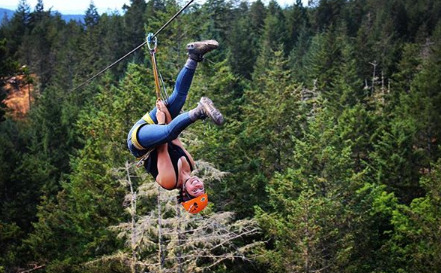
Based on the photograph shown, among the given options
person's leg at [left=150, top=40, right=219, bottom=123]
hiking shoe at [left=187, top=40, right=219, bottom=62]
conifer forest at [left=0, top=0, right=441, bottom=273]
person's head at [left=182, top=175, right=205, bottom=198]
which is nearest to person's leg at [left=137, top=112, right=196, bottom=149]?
person's leg at [left=150, top=40, right=219, bottom=123]

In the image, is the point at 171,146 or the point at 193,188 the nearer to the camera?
the point at 193,188

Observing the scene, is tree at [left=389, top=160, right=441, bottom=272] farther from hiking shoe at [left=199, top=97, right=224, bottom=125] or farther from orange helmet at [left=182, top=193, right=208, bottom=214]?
hiking shoe at [left=199, top=97, right=224, bottom=125]

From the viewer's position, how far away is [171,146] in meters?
6.52

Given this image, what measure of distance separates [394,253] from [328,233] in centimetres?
492

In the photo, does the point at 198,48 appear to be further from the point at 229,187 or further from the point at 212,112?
the point at 229,187

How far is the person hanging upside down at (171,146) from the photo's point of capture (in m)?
5.97

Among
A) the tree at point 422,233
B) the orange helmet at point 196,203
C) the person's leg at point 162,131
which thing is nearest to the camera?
the person's leg at point 162,131

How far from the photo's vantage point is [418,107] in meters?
32.2

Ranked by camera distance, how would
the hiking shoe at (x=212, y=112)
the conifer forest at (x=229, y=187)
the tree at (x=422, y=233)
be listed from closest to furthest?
the hiking shoe at (x=212, y=112), the conifer forest at (x=229, y=187), the tree at (x=422, y=233)

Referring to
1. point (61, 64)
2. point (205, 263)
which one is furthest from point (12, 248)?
point (61, 64)

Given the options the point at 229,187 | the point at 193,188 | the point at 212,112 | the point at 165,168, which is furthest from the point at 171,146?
the point at 229,187

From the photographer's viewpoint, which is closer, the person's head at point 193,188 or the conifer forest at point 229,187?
the person's head at point 193,188

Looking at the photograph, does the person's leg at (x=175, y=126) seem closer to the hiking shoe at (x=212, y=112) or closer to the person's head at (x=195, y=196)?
the hiking shoe at (x=212, y=112)

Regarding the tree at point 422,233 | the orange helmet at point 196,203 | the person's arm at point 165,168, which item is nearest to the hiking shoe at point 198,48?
the person's arm at point 165,168
